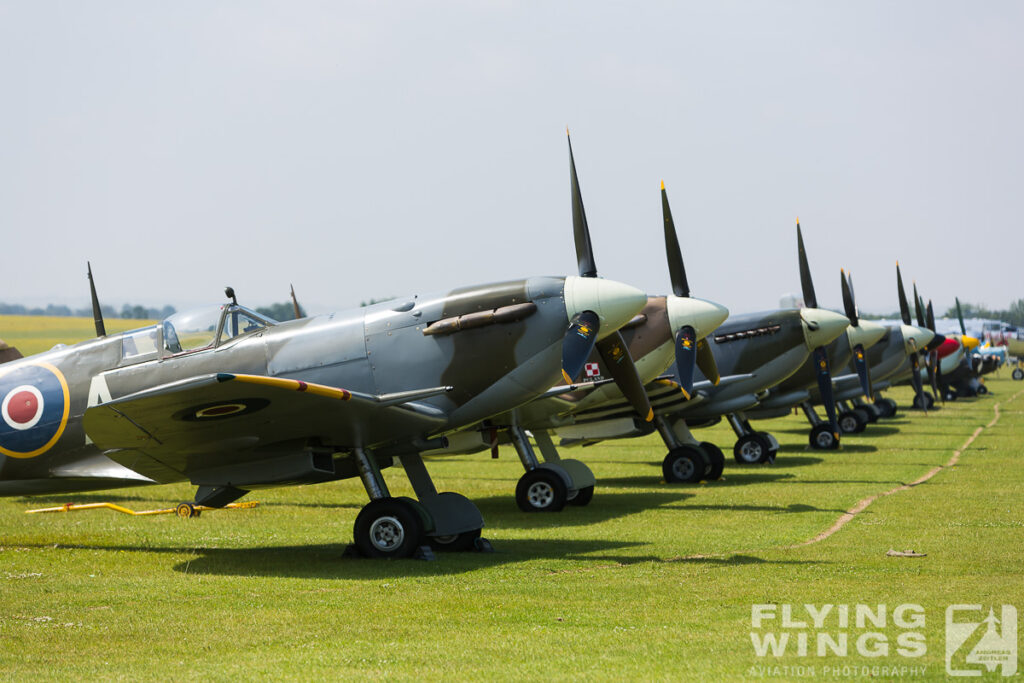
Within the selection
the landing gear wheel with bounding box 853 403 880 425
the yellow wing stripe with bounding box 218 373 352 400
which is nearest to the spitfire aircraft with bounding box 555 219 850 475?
the yellow wing stripe with bounding box 218 373 352 400

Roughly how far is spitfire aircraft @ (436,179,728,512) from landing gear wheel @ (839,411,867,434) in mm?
16580

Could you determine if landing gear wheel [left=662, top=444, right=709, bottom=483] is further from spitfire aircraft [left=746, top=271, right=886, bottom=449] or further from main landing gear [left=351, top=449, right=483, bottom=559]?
main landing gear [left=351, top=449, right=483, bottom=559]

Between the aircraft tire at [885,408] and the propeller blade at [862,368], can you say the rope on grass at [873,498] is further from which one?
the aircraft tire at [885,408]

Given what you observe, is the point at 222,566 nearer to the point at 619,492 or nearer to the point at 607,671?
the point at 607,671

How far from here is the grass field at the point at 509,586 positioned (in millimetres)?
6590

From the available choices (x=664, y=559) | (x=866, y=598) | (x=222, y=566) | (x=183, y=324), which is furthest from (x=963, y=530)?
(x=183, y=324)

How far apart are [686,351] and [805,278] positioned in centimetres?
907

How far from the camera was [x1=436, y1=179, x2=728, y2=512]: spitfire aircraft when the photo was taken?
15234 mm

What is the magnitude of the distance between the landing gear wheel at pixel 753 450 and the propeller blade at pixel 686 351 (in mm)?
7709

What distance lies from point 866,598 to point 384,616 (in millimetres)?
3612

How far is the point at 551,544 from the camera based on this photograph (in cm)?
1202

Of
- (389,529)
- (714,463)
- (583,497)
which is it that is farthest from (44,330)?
(389,529)

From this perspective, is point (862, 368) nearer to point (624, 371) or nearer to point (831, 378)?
point (831, 378)

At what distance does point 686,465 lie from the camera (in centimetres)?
2000
